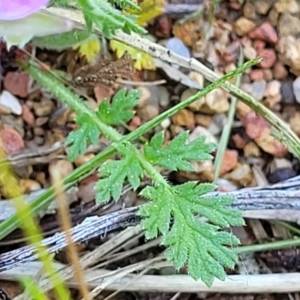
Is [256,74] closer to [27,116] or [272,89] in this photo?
[272,89]

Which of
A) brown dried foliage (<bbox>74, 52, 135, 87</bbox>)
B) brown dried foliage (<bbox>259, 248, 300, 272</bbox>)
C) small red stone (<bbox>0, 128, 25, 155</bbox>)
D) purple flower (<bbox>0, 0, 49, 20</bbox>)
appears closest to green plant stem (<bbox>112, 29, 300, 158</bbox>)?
brown dried foliage (<bbox>74, 52, 135, 87</bbox>)

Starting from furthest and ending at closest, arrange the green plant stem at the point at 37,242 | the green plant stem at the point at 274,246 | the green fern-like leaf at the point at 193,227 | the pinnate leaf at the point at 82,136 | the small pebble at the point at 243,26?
the small pebble at the point at 243,26
the green plant stem at the point at 274,246
the pinnate leaf at the point at 82,136
the green fern-like leaf at the point at 193,227
the green plant stem at the point at 37,242

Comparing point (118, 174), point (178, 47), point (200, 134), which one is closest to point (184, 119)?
point (200, 134)

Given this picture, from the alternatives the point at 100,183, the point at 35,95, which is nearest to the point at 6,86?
the point at 35,95

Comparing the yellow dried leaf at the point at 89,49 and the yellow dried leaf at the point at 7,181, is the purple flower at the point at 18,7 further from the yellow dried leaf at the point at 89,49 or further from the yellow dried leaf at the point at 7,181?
the yellow dried leaf at the point at 89,49

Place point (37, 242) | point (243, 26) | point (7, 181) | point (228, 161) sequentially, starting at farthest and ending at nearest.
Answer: point (243, 26), point (228, 161), point (7, 181), point (37, 242)

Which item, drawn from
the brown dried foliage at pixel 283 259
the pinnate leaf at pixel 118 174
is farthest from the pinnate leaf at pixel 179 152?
the brown dried foliage at pixel 283 259
